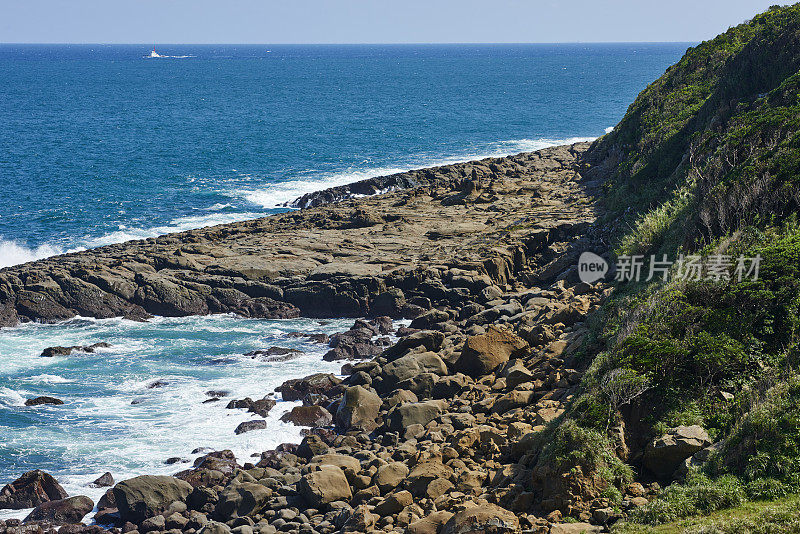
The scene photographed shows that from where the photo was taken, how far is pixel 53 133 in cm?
8931

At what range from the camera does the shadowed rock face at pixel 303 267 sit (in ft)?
106

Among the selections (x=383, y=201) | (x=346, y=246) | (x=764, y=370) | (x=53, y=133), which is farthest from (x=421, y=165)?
(x=764, y=370)

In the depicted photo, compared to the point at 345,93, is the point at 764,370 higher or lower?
lower

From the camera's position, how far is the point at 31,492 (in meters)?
18.9

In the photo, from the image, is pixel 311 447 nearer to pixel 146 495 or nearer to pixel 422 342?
pixel 146 495

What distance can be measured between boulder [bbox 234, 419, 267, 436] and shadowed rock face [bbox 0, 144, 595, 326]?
10199 millimetres

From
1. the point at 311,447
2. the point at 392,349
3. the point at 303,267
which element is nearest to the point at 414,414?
the point at 311,447

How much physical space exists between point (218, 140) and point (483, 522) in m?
78.0

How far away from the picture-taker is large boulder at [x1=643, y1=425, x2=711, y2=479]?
12.9 metres

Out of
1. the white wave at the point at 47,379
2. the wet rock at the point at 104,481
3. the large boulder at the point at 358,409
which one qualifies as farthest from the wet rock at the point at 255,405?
the white wave at the point at 47,379

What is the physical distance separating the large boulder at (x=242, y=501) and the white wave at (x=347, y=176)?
37846 millimetres

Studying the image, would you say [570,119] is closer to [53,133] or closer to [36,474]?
[53,133]

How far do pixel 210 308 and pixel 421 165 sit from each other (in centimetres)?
3856

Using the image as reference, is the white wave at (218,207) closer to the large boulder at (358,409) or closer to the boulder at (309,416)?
the boulder at (309,416)
